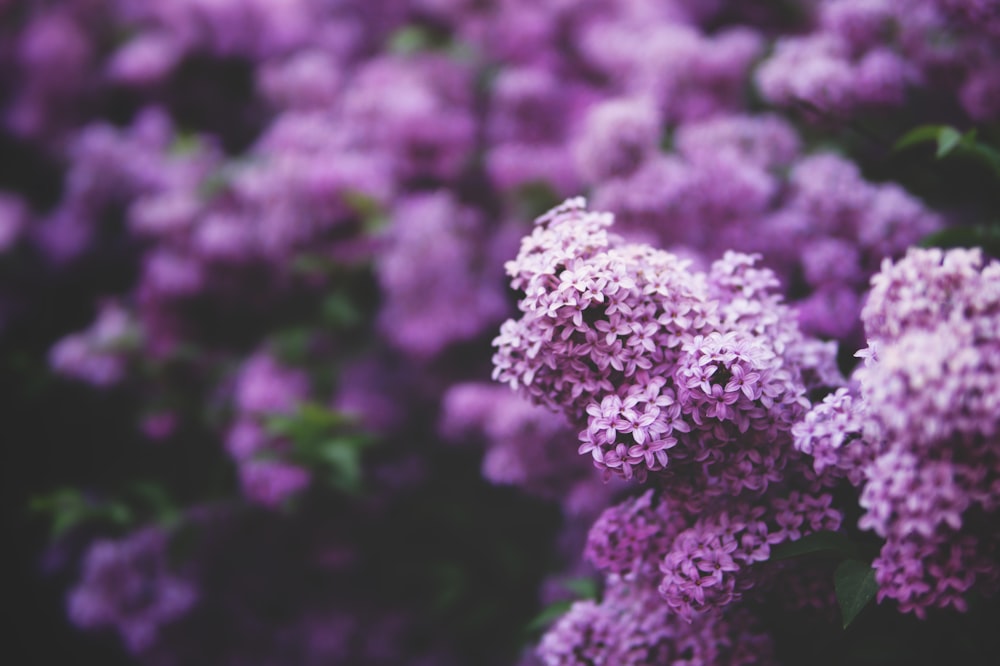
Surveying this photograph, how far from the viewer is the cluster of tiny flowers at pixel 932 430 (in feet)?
3.83

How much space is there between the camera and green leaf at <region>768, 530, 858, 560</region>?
1.43 metres

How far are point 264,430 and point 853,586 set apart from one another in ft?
7.72

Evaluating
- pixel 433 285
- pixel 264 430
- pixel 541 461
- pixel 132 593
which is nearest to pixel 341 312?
pixel 433 285

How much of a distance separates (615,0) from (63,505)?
3.38 metres

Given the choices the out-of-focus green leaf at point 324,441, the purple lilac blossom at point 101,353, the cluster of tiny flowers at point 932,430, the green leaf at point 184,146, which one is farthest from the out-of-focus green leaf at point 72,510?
the cluster of tiny flowers at point 932,430

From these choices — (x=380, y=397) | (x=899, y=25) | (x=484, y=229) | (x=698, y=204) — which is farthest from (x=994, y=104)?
(x=380, y=397)

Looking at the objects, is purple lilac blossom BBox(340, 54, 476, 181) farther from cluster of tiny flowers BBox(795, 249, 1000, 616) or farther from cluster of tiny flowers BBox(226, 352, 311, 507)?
cluster of tiny flowers BBox(795, 249, 1000, 616)

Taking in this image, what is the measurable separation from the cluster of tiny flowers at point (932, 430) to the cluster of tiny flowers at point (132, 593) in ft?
9.10

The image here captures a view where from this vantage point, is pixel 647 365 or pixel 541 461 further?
pixel 541 461

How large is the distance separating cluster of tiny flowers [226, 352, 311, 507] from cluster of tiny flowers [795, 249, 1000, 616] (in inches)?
82.3

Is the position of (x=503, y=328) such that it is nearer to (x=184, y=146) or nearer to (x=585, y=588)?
(x=585, y=588)

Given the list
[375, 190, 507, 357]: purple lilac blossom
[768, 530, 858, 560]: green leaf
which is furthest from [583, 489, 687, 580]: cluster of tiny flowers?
[375, 190, 507, 357]: purple lilac blossom

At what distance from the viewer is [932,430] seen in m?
1.16

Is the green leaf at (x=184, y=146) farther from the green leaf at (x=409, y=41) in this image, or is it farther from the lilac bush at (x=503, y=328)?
the green leaf at (x=409, y=41)
